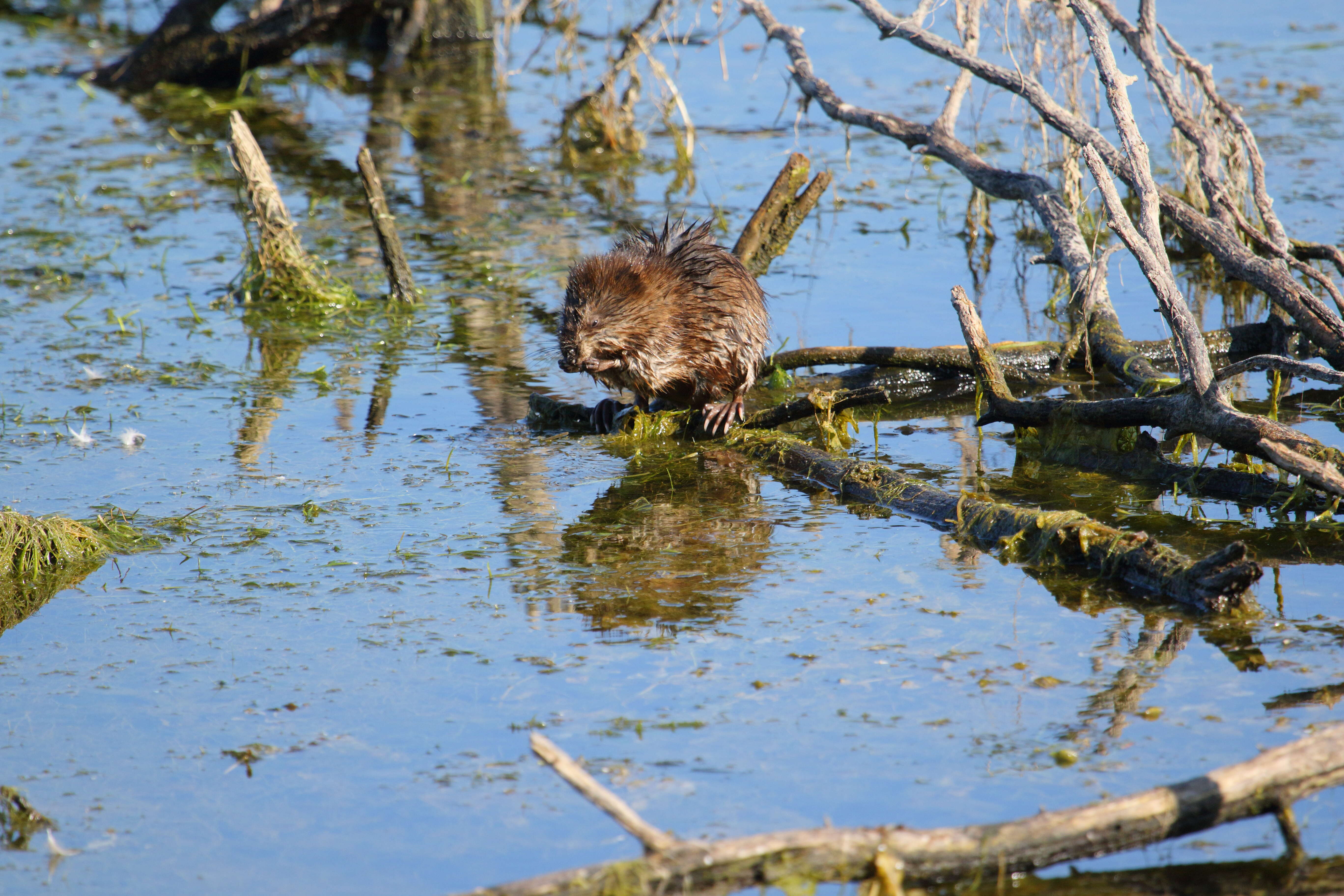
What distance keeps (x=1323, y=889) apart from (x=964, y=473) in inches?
110

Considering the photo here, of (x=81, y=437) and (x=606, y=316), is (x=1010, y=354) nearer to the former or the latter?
(x=606, y=316)

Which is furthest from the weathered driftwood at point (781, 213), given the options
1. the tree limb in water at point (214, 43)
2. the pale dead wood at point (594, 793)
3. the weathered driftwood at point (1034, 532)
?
the tree limb in water at point (214, 43)

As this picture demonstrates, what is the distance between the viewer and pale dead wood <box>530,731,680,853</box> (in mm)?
2541

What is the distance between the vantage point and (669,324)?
228 inches

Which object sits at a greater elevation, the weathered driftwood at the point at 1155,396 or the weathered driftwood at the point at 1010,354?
the weathered driftwood at the point at 1155,396

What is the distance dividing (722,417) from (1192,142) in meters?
2.67

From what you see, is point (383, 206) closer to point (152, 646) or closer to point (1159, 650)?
point (152, 646)

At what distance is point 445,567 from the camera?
15.6 ft

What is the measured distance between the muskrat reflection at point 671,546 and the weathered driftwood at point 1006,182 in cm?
178

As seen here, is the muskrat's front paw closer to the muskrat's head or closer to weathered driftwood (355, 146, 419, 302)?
the muskrat's head

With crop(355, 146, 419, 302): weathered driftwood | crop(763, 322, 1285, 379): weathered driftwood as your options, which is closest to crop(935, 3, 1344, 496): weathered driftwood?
crop(763, 322, 1285, 379): weathered driftwood

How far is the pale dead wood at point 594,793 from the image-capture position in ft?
8.34

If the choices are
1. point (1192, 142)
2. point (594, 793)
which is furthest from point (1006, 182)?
point (594, 793)

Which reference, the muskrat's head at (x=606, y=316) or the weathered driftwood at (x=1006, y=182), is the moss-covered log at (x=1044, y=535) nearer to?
the muskrat's head at (x=606, y=316)
